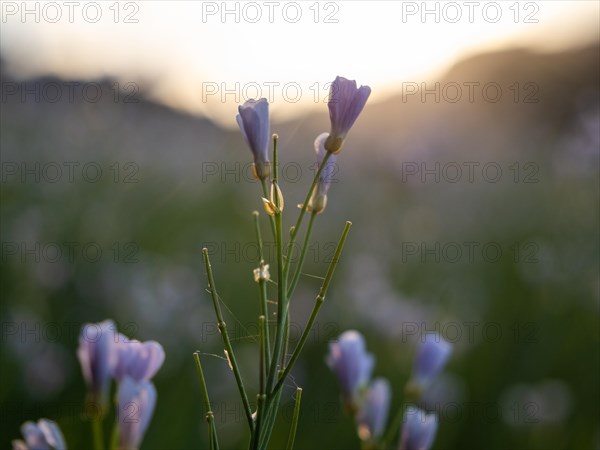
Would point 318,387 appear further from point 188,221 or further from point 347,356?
point 188,221

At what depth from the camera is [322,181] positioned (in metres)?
1.33

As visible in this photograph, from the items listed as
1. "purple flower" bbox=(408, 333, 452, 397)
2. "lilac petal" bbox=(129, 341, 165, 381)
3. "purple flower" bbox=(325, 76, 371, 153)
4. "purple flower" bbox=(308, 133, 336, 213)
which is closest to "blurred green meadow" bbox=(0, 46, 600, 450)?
"lilac petal" bbox=(129, 341, 165, 381)

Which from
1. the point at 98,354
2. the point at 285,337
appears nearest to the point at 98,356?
the point at 98,354

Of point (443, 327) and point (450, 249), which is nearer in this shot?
point (443, 327)

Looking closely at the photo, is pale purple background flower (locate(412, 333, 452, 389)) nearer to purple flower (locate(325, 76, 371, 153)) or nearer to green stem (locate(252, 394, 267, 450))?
purple flower (locate(325, 76, 371, 153))

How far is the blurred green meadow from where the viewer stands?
358cm

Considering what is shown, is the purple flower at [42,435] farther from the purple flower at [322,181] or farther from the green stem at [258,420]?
the purple flower at [322,181]

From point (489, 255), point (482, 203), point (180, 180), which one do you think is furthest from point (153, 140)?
point (489, 255)

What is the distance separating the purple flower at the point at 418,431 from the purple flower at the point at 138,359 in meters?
0.57

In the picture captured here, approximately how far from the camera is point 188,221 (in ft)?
21.5

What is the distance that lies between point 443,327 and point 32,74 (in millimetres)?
3571

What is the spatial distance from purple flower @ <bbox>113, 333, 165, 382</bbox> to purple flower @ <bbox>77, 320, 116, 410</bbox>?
2.1 inches

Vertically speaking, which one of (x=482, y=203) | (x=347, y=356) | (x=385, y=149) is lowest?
(x=482, y=203)

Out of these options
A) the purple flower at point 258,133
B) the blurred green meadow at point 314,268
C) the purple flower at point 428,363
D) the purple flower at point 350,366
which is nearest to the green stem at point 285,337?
the blurred green meadow at point 314,268
